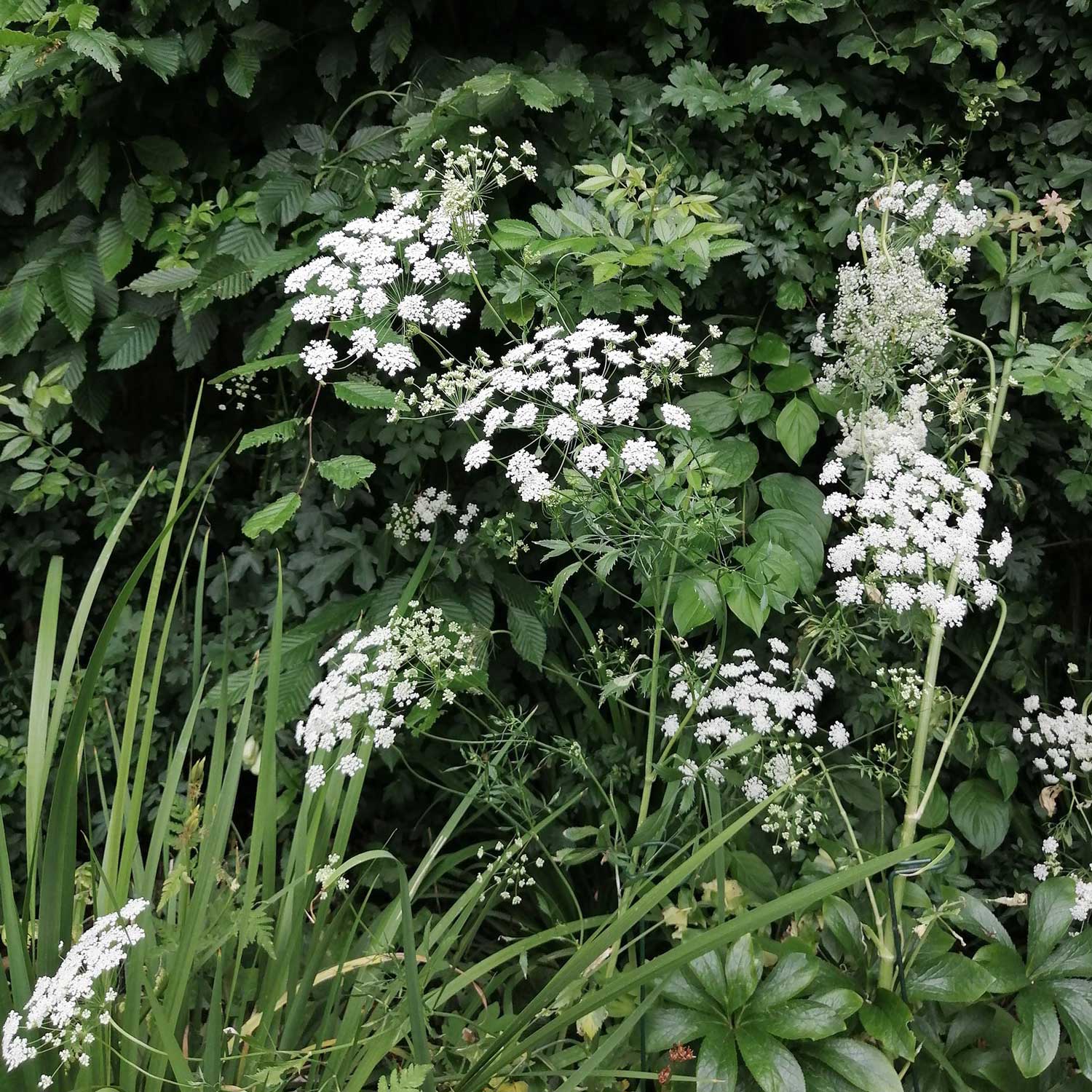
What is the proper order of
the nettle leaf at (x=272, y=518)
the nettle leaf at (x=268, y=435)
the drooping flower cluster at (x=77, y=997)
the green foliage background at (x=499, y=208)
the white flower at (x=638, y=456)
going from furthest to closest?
the green foliage background at (x=499, y=208) → the nettle leaf at (x=268, y=435) → the nettle leaf at (x=272, y=518) → the white flower at (x=638, y=456) → the drooping flower cluster at (x=77, y=997)

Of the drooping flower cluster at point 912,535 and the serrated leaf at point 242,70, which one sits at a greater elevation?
the serrated leaf at point 242,70

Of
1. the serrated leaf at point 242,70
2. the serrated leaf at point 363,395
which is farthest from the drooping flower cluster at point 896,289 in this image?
the serrated leaf at point 242,70

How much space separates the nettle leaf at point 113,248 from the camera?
1954mm

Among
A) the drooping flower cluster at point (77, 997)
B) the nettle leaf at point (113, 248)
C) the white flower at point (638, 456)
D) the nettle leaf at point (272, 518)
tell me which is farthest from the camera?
the nettle leaf at point (113, 248)

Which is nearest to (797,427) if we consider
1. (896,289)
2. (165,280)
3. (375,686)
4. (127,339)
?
(896,289)

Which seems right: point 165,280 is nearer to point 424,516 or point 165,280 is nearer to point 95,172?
point 95,172

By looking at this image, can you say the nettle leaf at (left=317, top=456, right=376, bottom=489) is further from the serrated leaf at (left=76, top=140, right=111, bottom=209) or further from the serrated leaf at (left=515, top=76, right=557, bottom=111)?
the serrated leaf at (left=76, top=140, right=111, bottom=209)

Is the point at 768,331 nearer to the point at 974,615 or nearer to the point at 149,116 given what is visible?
the point at 974,615

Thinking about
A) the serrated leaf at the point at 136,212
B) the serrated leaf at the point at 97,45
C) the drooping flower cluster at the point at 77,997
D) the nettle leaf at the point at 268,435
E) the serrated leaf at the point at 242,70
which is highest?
the serrated leaf at the point at 97,45

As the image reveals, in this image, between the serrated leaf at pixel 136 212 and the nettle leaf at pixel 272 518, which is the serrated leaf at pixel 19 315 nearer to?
the serrated leaf at pixel 136 212

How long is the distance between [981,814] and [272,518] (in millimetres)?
1513

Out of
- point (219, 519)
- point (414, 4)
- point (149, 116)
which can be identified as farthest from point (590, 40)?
point (219, 519)

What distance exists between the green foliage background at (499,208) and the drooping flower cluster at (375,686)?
0.91ft

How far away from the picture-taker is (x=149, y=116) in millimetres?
2061
